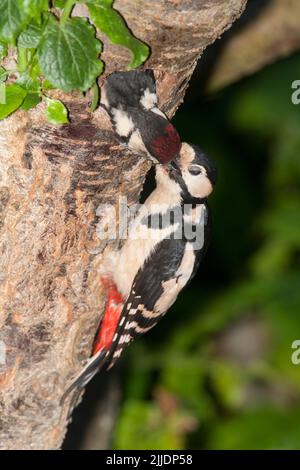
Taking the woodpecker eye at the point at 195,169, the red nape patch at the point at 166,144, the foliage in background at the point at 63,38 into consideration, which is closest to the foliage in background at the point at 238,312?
the woodpecker eye at the point at 195,169

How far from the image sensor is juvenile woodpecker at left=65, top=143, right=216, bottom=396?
9.53 feet

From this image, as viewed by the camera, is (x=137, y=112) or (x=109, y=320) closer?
(x=137, y=112)

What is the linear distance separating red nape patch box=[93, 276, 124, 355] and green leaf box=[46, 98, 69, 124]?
79 cm

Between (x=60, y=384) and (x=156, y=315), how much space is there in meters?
0.45

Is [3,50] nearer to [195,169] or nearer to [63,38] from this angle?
[63,38]

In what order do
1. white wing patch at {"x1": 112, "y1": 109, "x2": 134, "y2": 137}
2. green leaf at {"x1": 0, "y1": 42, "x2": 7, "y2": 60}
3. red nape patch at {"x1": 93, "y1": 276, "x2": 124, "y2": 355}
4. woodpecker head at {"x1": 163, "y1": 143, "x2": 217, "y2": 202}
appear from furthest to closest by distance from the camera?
red nape patch at {"x1": 93, "y1": 276, "x2": 124, "y2": 355} → woodpecker head at {"x1": 163, "y1": 143, "x2": 217, "y2": 202} → white wing patch at {"x1": 112, "y1": 109, "x2": 134, "y2": 137} → green leaf at {"x1": 0, "y1": 42, "x2": 7, "y2": 60}

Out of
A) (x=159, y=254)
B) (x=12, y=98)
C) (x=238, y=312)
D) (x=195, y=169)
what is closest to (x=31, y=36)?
(x=12, y=98)

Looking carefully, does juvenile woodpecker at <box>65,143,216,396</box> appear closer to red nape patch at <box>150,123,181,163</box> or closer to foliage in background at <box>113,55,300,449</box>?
red nape patch at <box>150,123,181,163</box>

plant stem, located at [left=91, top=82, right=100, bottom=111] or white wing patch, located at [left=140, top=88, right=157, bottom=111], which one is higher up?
white wing patch, located at [left=140, top=88, right=157, bottom=111]

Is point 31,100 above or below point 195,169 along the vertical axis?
below

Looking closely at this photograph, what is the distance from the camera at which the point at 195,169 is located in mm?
2746

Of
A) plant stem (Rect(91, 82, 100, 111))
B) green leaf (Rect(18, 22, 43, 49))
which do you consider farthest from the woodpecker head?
green leaf (Rect(18, 22, 43, 49))

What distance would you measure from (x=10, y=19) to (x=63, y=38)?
0.42 ft
